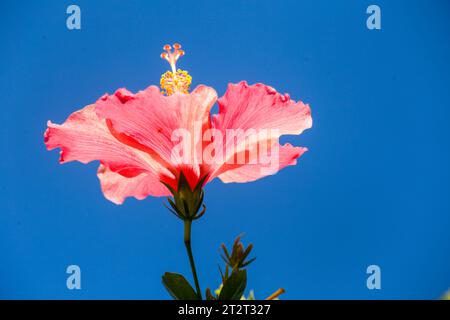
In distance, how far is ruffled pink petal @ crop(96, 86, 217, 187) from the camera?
0.72 metres

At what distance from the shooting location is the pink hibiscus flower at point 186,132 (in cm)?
75

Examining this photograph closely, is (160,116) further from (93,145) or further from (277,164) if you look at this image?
(277,164)

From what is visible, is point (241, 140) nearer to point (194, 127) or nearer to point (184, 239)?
point (194, 127)

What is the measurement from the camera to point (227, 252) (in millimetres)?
789

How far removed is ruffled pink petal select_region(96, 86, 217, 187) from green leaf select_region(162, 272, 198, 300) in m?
0.24

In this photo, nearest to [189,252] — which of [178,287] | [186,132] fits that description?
[178,287]

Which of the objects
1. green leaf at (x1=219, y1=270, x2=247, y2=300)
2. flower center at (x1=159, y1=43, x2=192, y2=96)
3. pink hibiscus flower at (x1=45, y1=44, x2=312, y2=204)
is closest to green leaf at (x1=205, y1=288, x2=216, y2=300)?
green leaf at (x1=219, y1=270, x2=247, y2=300)

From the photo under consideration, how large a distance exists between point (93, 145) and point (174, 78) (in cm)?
24

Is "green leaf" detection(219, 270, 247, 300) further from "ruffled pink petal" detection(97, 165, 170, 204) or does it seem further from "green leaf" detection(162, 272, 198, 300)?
"ruffled pink petal" detection(97, 165, 170, 204)

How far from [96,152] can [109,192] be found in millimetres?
161

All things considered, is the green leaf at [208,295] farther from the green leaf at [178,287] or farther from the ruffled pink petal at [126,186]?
the ruffled pink petal at [126,186]

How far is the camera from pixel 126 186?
947 mm
